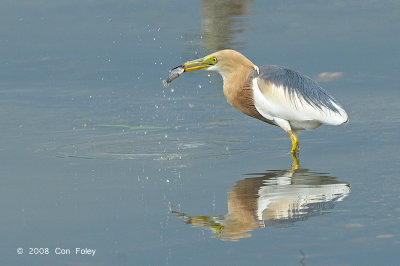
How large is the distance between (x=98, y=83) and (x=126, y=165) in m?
4.09

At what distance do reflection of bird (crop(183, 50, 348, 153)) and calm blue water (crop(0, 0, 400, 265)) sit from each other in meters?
0.33

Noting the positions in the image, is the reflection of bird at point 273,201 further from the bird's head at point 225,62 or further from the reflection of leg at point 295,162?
the bird's head at point 225,62

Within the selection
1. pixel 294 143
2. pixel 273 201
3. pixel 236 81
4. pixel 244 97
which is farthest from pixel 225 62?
pixel 273 201

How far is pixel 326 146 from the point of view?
35.2 ft

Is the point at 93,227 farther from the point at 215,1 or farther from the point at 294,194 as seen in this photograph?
the point at 215,1

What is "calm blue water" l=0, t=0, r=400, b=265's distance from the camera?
7.69 meters

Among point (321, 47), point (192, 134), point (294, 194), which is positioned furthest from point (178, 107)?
point (294, 194)

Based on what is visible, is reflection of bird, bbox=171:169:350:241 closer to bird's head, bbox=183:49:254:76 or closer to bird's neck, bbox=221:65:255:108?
bird's neck, bbox=221:65:255:108

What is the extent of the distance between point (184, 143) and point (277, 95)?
121 centimetres

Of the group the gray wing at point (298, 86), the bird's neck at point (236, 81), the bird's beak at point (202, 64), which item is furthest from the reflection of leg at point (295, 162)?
the bird's beak at point (202, 64)

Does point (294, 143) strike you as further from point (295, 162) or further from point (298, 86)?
point (298, 86)

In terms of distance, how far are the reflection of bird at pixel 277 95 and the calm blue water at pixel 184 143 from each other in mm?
329

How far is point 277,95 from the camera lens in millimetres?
10594

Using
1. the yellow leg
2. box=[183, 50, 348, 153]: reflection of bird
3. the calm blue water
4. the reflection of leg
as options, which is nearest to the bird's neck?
box=[183, 50, 348, 153]: reflection of bird
